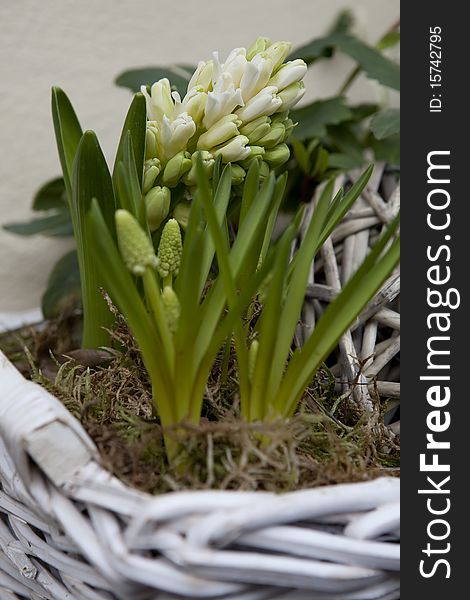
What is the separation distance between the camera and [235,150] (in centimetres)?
44

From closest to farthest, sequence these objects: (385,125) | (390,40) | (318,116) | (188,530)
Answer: (188,530) → (385,125) → (318,116) → (390,40)

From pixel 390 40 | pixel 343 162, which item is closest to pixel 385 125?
pixel 343 162

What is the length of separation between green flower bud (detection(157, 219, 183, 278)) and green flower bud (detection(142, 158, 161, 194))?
0.06 metres

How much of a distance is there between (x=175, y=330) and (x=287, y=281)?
0.34ft

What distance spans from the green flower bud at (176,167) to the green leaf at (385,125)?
9.6 inches

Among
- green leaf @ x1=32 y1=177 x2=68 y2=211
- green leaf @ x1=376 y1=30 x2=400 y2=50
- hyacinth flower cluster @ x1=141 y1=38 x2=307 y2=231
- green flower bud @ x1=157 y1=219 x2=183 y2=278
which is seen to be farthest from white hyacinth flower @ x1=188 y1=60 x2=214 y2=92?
green leaf @ x1=376 y1=30 x2=400 y2=50

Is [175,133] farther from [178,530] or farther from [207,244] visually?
[178,530]

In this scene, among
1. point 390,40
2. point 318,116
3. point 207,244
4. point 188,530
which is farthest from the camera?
point 390,40

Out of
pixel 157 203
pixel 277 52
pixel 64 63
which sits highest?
pixel 64 63

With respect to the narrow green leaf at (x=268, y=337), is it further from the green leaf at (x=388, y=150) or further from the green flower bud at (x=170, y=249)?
the green leaf at (x=388, y=150)

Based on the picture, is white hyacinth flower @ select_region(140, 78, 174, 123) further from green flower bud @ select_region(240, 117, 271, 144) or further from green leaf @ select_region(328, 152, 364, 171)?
green leaf @ select_region(328, 152, 364, 171)

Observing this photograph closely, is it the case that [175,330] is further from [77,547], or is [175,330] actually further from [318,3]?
[318,3]

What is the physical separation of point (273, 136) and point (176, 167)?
70 mm

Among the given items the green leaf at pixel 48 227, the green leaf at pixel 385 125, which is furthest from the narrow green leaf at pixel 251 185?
the green leaf at pixel 48 227
